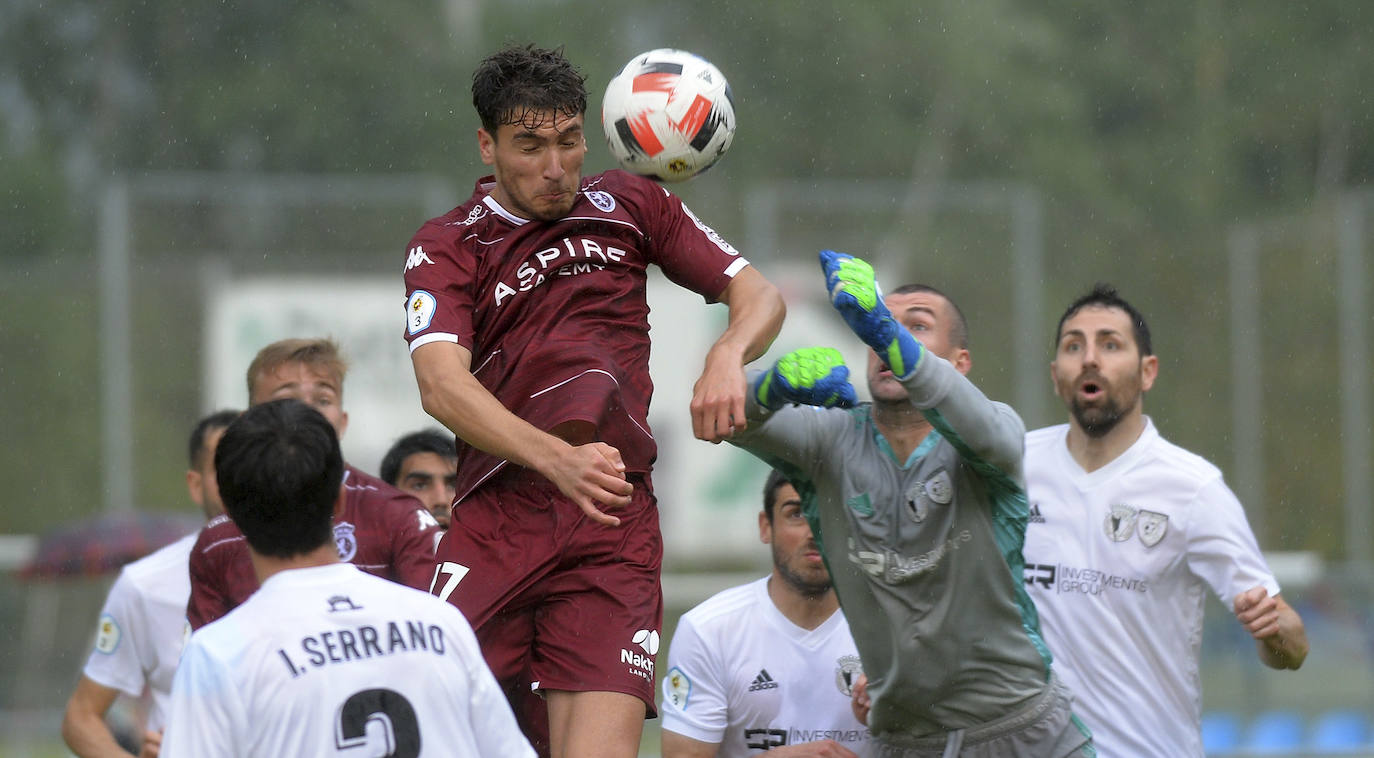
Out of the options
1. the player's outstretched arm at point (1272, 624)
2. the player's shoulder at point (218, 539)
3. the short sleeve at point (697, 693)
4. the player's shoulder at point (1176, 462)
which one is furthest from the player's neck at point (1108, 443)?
the player's shoulder at point (218, 539)

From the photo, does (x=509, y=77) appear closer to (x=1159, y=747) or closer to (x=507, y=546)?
(x=507, y=546)

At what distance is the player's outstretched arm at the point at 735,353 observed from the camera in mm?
3697

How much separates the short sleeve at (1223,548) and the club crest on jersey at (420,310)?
9.03 ft

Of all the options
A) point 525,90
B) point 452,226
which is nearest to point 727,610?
point 452,226

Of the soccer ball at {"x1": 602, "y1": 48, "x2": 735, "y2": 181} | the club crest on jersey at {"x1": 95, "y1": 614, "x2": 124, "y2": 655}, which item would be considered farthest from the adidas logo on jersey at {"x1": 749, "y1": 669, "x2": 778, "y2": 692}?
the club crest on jersey at {"x1": 95, "y1": 614, "x2": 124, "y2": 655}

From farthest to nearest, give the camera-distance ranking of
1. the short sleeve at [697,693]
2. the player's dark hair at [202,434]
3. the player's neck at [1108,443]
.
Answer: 1. the player's dark hair at [202,434]
2. the player's neck at [1108,443]
3. the short sleeve at [697,693]

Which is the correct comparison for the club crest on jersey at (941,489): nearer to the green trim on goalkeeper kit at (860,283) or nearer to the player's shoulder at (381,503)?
the green trim on goalkeeper kit at (860,283)

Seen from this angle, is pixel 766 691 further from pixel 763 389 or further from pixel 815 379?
pixel 815 379

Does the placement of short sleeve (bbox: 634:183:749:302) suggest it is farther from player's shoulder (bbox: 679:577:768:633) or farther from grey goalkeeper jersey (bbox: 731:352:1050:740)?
player's shoulder (bbox: 679:577:768:633)

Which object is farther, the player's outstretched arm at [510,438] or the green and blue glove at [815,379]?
the green and blue glove at [815,379]

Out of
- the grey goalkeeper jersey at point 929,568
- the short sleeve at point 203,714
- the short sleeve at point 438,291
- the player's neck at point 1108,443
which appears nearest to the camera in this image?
the short sleeve at point 203,714

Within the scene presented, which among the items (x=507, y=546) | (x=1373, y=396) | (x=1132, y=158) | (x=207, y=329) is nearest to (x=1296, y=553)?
(x=1373, y=396)

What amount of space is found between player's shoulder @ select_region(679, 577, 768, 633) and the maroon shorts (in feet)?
4.65

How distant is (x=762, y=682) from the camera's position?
17.0 feet
